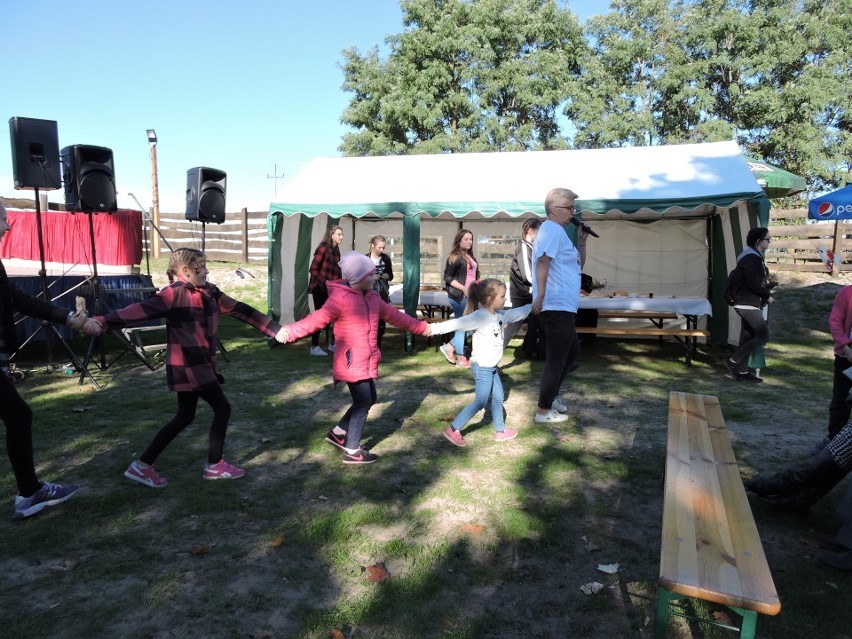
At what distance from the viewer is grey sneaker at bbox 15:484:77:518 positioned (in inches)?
135

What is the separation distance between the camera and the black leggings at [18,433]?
130 inches

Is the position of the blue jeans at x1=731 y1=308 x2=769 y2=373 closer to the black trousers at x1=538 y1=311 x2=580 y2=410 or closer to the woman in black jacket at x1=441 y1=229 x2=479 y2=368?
the black trousers at x1=538 y1=311 x2=580 y2=410

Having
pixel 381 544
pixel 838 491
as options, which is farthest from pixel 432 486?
pixel 838 491

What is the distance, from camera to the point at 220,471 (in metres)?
4.01

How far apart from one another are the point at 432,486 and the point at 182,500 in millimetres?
1588

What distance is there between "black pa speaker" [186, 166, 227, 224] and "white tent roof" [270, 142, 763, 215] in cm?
98

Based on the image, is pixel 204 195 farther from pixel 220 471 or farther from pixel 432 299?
pixel 220 471

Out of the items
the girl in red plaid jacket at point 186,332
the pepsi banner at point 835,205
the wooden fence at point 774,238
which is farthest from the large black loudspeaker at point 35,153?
the pepsi banner at point 835,205

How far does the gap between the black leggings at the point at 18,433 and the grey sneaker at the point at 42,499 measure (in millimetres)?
36

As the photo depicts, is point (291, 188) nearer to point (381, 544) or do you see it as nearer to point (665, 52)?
point (381, 544)

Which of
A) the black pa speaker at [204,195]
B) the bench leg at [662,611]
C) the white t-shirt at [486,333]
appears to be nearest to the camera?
the bench leg at [662,611]

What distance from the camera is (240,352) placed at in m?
8.91

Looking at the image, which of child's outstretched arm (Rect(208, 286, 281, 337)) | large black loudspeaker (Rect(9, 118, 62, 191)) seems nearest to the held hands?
child's outstretched arm (Rect(208, 286, 281, 337))

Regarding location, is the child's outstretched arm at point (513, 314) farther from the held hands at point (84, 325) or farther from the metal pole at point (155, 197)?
the metal pole at point (155, 197)
